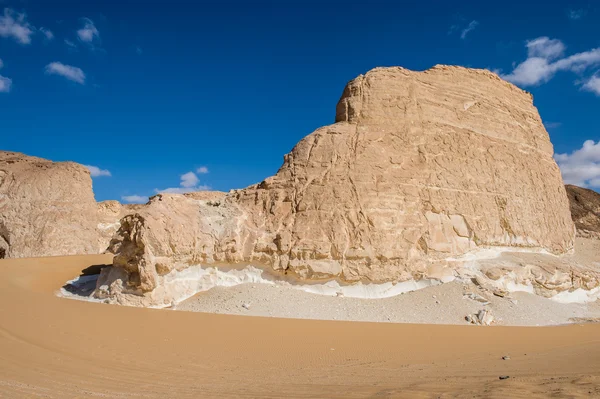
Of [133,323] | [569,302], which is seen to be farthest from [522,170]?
[133,323]

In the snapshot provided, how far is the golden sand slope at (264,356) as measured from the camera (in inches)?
173

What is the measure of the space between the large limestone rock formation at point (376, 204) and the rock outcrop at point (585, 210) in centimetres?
2099

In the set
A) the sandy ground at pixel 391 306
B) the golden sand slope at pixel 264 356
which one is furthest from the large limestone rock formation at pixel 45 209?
the sandy ground at pixel 391 306

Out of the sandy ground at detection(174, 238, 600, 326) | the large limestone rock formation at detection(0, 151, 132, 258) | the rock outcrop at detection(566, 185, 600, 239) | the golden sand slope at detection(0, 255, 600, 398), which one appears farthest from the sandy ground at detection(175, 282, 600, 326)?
the rock outcrop at detection(566, 185, 600, 239)

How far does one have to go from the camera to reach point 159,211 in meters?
11.7

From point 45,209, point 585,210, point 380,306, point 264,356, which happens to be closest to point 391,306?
point 380,306

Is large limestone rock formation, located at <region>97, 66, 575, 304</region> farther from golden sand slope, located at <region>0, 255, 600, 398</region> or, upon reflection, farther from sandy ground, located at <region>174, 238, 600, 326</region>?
golden sand slope, located at <region>0, 255, 600, 398</region>

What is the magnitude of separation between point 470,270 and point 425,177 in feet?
11.0

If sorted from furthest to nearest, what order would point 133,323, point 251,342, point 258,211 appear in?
point 258,211 < point 133,323 < point 251,342

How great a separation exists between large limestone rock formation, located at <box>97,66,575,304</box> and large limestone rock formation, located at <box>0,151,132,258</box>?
1047 cm

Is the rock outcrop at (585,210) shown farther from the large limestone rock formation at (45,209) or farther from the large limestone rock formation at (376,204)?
the large limestone rock formation at (45,209)

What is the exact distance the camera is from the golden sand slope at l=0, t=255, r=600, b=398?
14.5 ft

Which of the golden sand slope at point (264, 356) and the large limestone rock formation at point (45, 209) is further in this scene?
the large limestone rock formation at point (45, 209)

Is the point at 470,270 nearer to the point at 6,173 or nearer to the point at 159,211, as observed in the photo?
the point at 159,211
